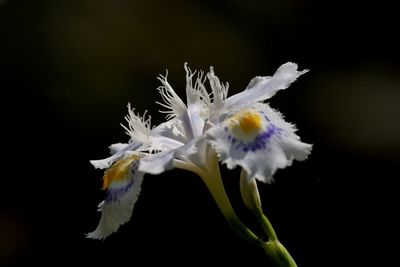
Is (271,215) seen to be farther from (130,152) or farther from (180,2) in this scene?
(130,152)

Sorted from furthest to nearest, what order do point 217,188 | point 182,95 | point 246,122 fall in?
point 182,95
point 217,188
point 246,122

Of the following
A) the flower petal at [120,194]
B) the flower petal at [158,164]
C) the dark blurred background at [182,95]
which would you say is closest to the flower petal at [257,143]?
the flower petal at [158,164]

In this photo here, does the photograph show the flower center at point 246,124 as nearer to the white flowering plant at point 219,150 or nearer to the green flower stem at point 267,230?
the white flowering plant at point 219,150

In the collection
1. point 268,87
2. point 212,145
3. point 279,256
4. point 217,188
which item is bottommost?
point 279,256

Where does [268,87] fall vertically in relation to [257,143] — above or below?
above

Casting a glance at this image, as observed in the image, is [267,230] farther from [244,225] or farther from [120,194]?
[120,194]

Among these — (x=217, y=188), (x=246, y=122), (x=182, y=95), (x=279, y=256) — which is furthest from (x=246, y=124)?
(x=182, y=95)

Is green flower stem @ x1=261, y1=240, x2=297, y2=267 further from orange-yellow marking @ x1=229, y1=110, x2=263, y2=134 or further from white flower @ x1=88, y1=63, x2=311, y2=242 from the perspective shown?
orange-yellow marking @ x1=229, y1=110, x2=263, y2=134
